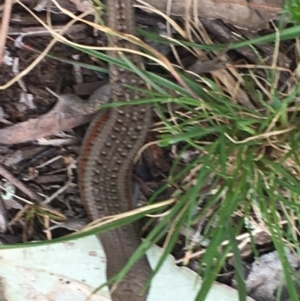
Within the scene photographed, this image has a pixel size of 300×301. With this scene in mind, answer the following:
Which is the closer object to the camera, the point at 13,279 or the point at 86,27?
the point at 86,27

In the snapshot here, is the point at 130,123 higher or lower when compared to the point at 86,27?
lower

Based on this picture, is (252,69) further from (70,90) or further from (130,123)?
(70,90)

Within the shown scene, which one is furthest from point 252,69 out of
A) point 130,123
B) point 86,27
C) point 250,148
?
point 86,27

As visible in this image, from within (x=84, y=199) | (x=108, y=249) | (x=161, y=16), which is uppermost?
(x=161, y=16)

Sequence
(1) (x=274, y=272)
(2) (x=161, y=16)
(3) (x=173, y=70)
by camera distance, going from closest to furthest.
→ 1. (3) (x=173, y=70)
2. (2) (x=161, y=16)
3. (1) (x=274, y=272)

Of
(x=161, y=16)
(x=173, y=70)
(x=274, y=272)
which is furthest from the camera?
(x=274, y=272)

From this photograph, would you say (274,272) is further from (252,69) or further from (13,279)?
(13,279)
